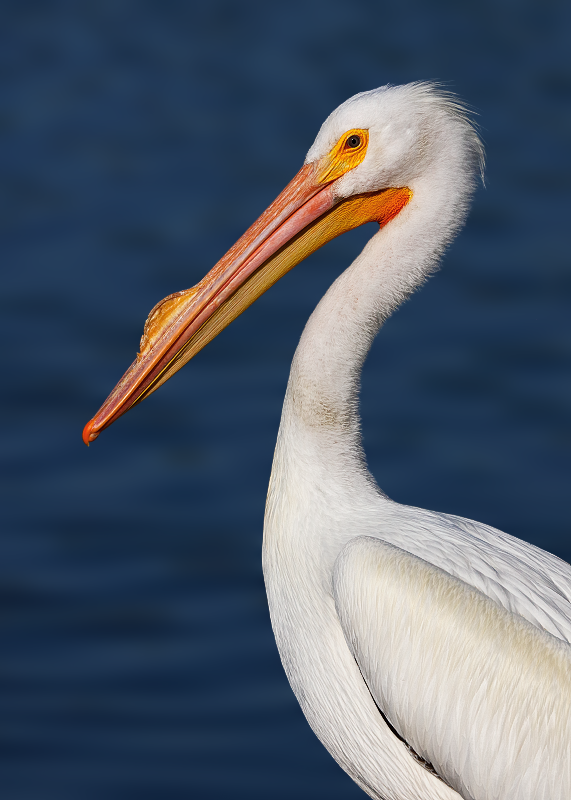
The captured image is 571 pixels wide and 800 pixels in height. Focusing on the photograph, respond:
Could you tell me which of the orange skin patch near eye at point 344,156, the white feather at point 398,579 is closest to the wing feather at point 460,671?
the white feather at point 398,579

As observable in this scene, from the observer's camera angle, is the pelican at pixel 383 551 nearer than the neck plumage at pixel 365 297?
Yes

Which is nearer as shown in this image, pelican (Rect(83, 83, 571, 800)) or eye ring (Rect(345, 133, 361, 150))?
pelican (Rect(83, 83, 571, 800))

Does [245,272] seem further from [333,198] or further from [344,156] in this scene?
[344,156]

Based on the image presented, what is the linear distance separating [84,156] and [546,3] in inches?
159

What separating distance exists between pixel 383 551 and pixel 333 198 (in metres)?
0.99

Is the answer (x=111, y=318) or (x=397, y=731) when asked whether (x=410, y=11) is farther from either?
(x=397, y=731)

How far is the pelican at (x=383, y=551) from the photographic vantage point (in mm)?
3365

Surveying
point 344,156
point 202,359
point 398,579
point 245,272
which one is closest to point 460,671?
point 398,579

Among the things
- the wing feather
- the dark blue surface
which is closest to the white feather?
the wing feather

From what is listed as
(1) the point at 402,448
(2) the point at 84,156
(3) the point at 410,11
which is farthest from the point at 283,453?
(3) the point at 410,11

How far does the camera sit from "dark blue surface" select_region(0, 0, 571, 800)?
18.0 feet

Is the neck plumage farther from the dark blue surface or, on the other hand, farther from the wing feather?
the dark blue surface

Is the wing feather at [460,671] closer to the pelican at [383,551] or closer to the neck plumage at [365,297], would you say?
the pelican at [383,551]

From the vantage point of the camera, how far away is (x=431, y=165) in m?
3.53
